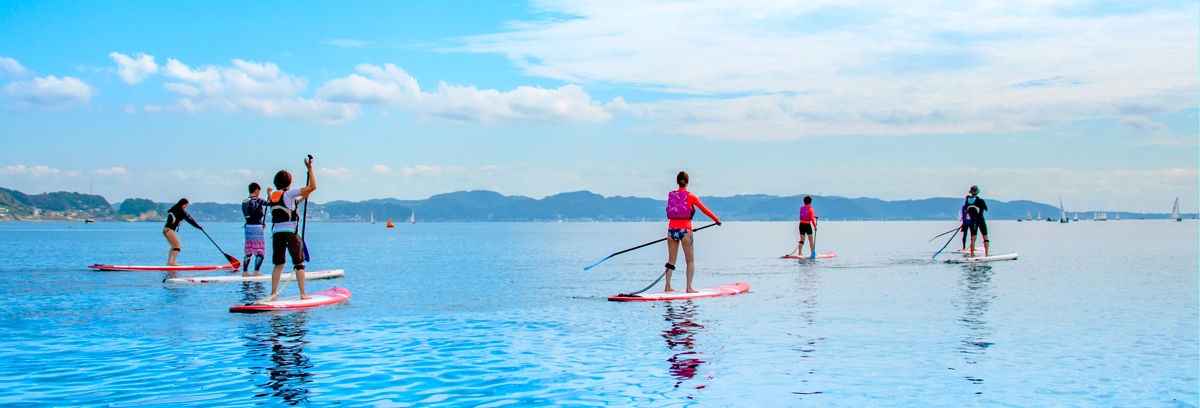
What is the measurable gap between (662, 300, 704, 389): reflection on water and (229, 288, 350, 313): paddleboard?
666 cm

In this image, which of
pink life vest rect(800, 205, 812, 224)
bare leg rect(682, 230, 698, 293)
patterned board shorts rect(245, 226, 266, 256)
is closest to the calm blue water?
bare leg rect(682, 230, 698, 293)

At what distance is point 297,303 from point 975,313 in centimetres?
1232

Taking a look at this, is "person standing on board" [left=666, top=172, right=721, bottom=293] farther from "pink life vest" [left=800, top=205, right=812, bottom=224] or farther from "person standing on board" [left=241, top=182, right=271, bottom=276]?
"pink life vest" [left=800, top=205, right=812, bottom=224]

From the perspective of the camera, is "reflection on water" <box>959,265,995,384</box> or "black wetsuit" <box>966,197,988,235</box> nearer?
"reflection on water" <box>959,265,995,384</box>

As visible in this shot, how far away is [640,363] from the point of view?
9328mm

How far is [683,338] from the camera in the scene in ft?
37.0

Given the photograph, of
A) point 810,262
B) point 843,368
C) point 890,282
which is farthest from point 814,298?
point 810,262

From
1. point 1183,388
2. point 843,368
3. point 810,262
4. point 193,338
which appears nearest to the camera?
point 1183,388

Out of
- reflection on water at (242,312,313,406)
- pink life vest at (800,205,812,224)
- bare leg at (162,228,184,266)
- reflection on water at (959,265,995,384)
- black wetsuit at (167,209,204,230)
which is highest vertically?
pink life vest at (800,205,812,224)

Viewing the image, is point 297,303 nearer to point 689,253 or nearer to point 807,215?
point 689,253

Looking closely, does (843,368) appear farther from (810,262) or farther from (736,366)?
(810,262)

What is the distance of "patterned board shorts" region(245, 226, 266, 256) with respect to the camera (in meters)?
19.2

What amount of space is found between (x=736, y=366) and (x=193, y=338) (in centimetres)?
767

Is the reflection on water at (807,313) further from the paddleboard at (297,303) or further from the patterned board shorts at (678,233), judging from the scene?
the paddleboard at (297,303)
